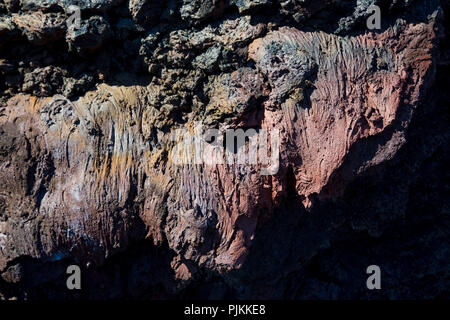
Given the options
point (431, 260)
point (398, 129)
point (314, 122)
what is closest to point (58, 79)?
point (314, 122)

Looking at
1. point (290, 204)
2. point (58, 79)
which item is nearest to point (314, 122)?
point (290, 204)

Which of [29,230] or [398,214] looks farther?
[398,214]

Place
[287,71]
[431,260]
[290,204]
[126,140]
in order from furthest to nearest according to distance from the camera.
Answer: [431,260], [290,204], [126,140], [287,71]

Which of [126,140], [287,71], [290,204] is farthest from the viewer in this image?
[290,204]

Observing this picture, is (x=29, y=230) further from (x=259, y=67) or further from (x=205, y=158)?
(x=259, y=67)

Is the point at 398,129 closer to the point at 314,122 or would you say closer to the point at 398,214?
the point at 314,122

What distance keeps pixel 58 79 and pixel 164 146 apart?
0.67m

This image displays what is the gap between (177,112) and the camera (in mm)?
2346

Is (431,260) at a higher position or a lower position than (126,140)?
lower

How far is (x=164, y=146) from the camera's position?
2311 mm

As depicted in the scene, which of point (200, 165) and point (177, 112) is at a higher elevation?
point (177, 112)

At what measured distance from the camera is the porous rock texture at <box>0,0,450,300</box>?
86.0 inches

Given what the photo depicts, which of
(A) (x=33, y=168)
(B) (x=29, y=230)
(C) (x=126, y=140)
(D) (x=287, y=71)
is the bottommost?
(B) (x=29, y=230)

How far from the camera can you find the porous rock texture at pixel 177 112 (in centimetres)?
219
